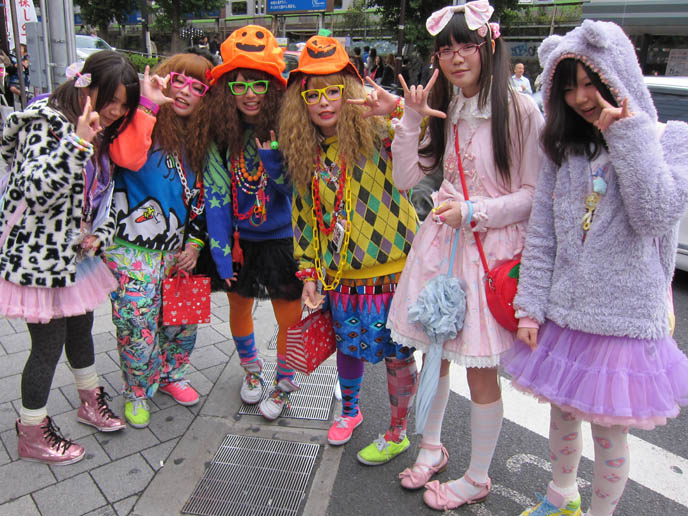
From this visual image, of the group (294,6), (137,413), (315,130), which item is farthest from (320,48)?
(294,6)

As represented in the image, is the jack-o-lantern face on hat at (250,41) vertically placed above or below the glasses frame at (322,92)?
above

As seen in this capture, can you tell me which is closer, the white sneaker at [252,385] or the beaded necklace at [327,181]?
the beaded necklace at [327,181]

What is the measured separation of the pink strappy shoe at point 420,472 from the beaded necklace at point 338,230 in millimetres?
870

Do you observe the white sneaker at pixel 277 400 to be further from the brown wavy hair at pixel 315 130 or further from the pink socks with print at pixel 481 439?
the brown wavy hair at pixel 315 130

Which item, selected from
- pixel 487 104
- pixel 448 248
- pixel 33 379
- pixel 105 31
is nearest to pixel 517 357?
pixel 448 248

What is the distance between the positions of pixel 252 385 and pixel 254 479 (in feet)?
2.25

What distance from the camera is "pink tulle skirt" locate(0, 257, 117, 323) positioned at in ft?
7.10

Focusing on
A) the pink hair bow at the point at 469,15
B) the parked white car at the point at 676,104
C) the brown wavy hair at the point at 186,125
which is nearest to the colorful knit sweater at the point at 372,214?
the pink hair bow at the point at 469,15

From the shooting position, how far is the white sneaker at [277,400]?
2.84 meters

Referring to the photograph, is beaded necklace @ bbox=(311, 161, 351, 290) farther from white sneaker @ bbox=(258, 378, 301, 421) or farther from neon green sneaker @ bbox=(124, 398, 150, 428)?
neon green sneaker @ bbox=(124, 398, 150, 428)

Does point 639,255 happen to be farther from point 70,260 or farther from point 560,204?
point 70,260

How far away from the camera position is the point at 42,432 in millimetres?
2412

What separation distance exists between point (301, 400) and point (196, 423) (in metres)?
0.58

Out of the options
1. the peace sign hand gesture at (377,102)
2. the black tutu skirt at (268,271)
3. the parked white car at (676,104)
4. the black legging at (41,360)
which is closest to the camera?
the peace sign hand gesture at (377,102)
